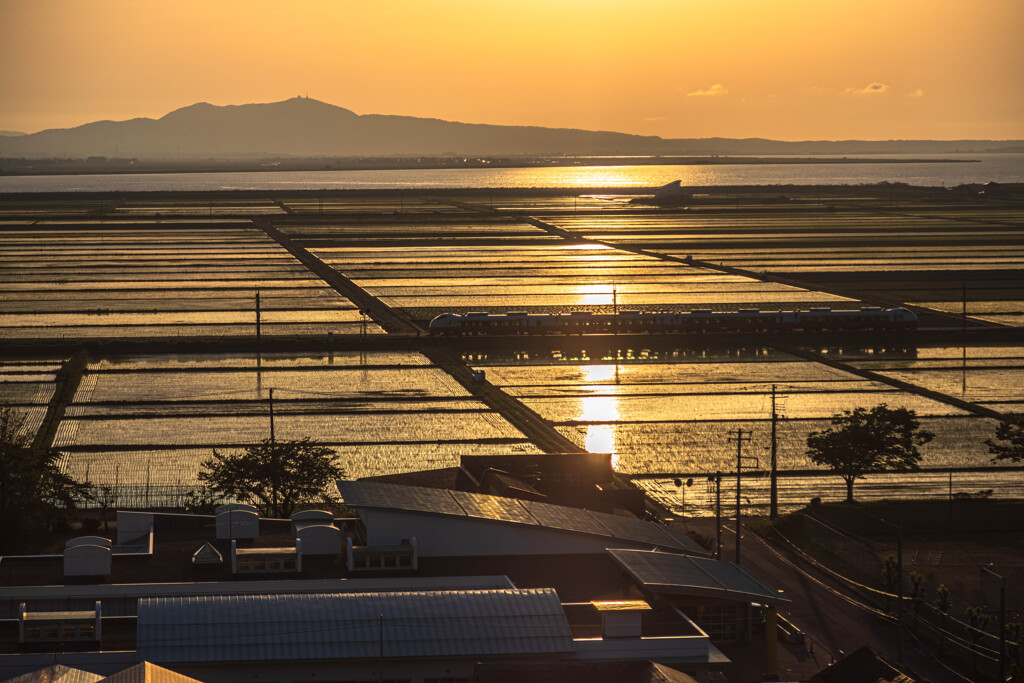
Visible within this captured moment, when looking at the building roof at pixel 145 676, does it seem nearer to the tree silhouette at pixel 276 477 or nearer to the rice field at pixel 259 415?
the tree silhouette at pixel 276 477

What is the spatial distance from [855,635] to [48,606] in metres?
11.8

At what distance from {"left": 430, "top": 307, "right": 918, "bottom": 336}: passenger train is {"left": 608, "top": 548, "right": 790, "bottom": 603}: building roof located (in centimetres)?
3323

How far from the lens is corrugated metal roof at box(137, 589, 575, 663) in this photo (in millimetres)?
16359

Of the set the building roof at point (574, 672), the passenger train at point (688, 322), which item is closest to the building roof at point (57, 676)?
the building roof at point (574, 672)

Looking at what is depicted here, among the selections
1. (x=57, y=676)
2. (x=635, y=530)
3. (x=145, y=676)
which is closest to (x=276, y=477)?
(x=635, y=530)

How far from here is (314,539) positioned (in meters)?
20.5

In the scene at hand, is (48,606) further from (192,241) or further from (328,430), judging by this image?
(192,241)

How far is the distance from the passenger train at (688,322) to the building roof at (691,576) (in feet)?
109

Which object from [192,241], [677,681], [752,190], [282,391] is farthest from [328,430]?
[752,190]

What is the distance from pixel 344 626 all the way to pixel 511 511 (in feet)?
16.6

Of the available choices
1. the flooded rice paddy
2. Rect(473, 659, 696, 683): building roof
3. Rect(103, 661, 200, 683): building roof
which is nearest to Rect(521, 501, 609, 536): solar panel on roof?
Rect(473, 659, 696, 683): building roof

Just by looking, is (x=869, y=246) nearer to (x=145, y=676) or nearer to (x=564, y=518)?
(x=564, y=518)

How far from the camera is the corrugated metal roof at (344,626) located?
644 inches

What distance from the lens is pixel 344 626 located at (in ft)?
55.0
